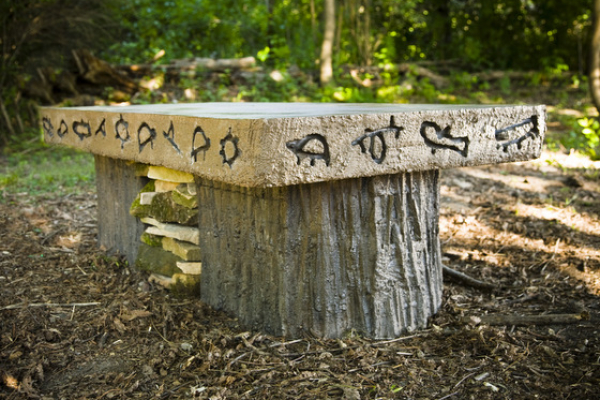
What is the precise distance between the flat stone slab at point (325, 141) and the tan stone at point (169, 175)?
182mm

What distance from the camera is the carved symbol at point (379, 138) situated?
1944mm

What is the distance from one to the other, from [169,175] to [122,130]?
0.98 ft

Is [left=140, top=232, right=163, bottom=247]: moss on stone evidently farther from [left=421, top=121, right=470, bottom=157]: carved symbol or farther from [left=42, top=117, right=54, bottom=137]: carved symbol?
[left=421, top=121, right=470, bottom=157]: carved symbol

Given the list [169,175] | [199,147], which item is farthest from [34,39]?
[199,147]

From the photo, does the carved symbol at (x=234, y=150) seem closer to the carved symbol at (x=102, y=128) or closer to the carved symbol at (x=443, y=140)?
the carved symbol at (x=443, y=140)

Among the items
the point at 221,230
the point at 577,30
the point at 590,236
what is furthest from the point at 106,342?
the point at 577,30

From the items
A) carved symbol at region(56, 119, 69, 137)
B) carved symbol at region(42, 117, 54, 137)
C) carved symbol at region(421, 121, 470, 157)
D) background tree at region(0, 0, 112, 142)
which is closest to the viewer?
carved symbol at region(421, 121, 470, 157)

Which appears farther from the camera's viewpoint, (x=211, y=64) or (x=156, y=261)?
(x=211, y=64)

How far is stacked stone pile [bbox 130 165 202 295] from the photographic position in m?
2.68

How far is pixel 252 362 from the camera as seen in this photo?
210 cm

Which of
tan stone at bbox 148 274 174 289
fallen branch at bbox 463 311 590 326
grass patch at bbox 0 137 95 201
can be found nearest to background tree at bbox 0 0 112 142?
grass patch at bbox 0 137 95 201

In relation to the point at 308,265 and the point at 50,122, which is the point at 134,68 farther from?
the point at 308,265

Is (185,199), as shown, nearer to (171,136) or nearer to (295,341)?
(171,136)

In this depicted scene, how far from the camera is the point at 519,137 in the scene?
2354 mm
